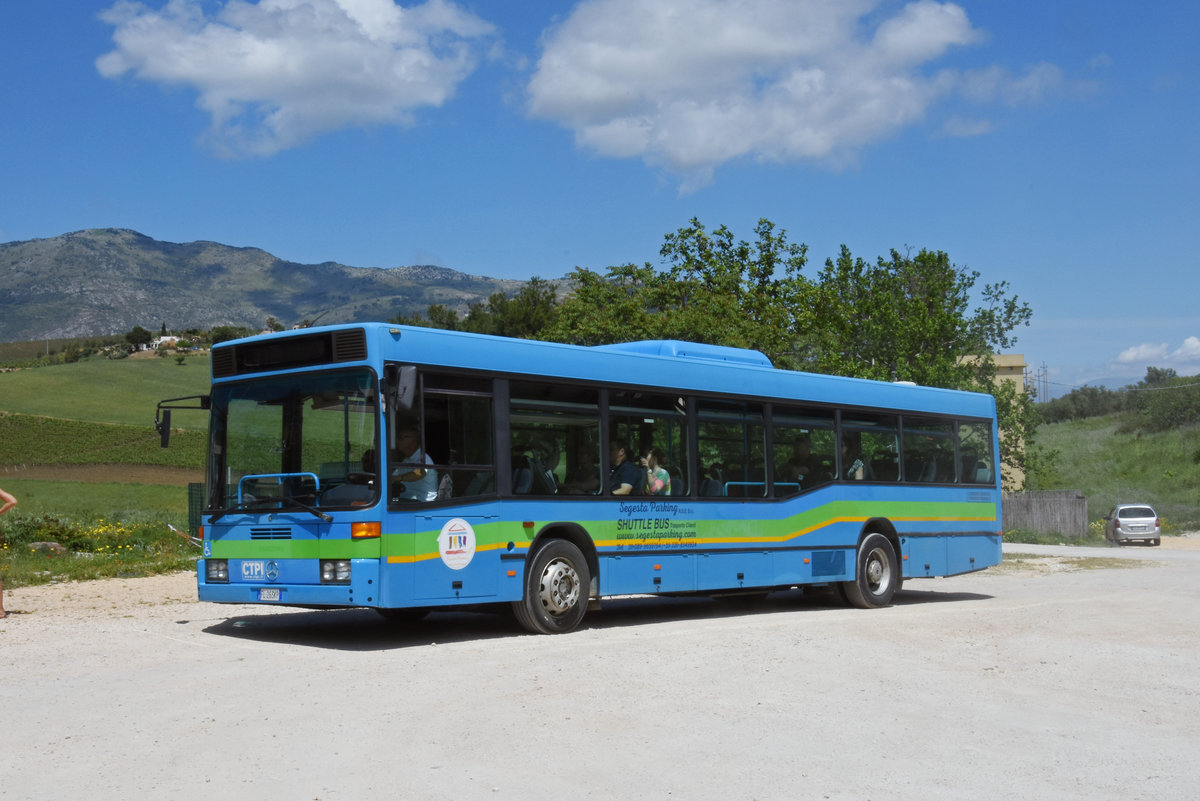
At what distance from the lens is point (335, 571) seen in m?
11.8

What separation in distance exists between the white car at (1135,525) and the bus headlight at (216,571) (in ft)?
137

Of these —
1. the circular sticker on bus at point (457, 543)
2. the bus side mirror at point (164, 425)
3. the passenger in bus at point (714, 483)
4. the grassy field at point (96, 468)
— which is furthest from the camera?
the grassy field at point (96, 468)

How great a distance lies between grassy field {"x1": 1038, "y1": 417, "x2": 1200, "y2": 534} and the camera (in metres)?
65.9

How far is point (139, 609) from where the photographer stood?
52.1 ft

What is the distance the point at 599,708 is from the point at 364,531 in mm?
3637

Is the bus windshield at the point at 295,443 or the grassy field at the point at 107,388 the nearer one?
the bus windshield at the point at 295,443

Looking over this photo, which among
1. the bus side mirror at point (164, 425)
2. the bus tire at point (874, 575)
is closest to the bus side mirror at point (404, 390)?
the bus side mirror at point (164, 425)

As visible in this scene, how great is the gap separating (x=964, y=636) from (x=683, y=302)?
1627 inches

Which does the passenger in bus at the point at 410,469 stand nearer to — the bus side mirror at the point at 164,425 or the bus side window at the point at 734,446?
the bus side mirror at the point at 164,425

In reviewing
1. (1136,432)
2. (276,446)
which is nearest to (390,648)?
(276,446)

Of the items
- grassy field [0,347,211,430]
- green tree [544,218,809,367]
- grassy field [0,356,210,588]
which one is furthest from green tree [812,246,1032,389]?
grassy field [0,347,211,430]

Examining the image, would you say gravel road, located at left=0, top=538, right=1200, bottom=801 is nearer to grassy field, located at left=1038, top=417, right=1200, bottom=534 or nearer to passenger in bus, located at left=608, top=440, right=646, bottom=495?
passenger in bus, located at left=608, top=440, right=646, bottom=495

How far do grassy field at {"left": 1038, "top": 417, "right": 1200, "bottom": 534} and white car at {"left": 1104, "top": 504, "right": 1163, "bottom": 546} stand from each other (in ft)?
35.6

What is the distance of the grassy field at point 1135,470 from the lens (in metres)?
65.9
